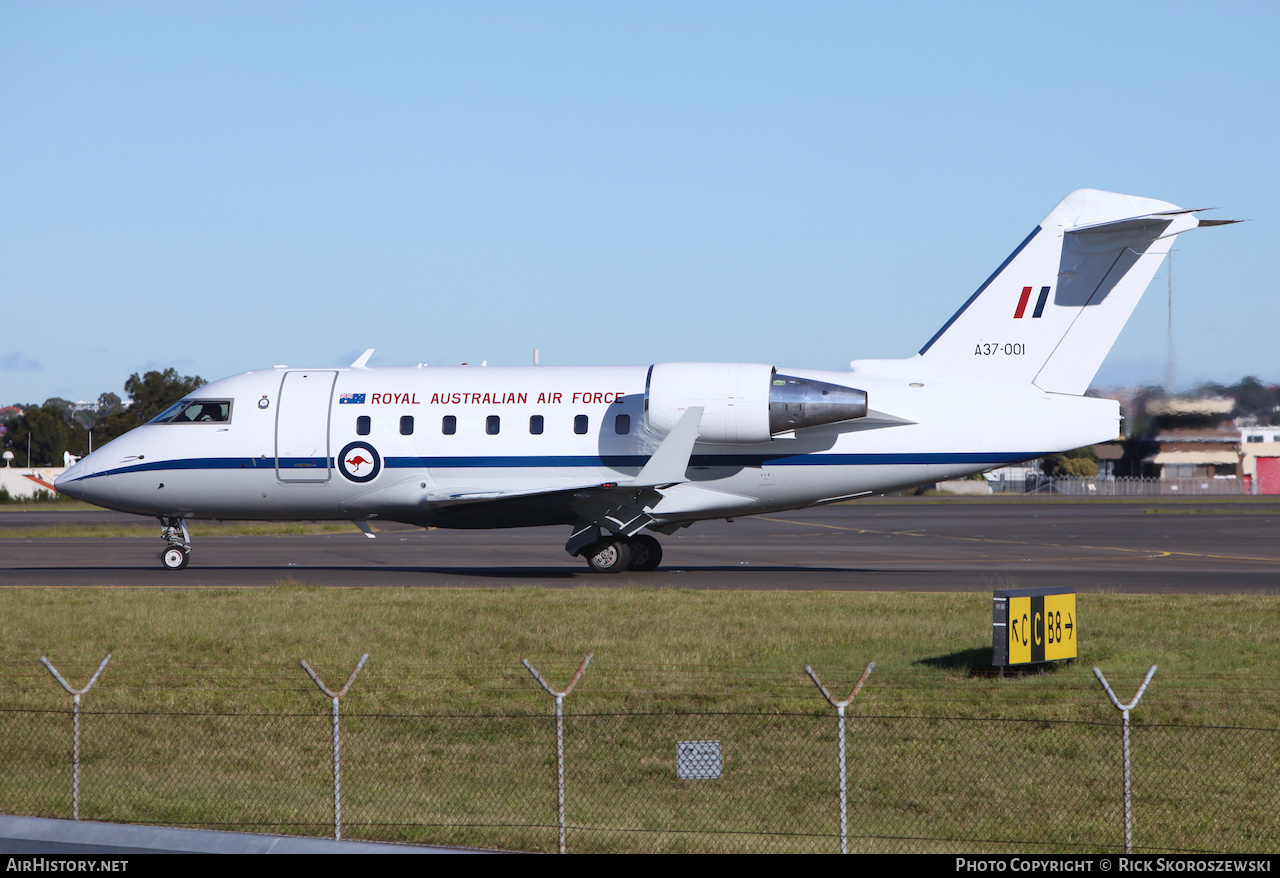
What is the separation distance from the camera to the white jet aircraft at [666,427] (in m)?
23.9

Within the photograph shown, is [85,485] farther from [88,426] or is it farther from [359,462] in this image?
[88,426]

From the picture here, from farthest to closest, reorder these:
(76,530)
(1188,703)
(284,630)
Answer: (76,530) < (284,630) < (1188,703)

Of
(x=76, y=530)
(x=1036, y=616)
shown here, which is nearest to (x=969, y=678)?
(x=1036, y=616)

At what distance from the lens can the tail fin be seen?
2377 cm

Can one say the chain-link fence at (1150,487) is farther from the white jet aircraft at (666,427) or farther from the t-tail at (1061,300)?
the white jet aircraft at (666,427)

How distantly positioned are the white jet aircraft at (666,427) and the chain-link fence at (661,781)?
10280 mm

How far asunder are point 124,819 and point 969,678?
954 centimetres

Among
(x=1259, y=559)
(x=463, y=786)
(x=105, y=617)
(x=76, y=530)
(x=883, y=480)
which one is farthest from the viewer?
(x=76, y=530)

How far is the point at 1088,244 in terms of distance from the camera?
23922mm

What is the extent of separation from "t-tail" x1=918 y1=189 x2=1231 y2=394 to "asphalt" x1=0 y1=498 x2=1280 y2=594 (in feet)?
13.8

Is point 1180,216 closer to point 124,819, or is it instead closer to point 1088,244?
point 1088,244

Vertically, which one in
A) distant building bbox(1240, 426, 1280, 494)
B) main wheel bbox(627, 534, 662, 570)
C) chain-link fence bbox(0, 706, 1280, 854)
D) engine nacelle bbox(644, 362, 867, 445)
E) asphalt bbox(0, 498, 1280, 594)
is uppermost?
engine nacelle bbox(644, 362, 867, 445)

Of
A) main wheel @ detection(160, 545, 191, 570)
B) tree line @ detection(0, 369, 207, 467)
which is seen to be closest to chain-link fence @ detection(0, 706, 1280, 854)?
main wheel @ detection(160, 545, 191, 570)

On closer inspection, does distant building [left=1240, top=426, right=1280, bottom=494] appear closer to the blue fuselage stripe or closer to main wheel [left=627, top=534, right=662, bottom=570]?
the blue fuselage stripe
